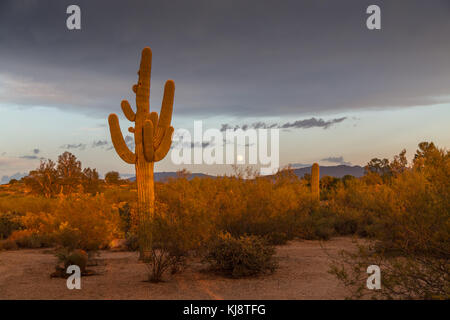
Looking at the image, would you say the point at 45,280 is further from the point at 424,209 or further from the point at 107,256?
the point at 424,209

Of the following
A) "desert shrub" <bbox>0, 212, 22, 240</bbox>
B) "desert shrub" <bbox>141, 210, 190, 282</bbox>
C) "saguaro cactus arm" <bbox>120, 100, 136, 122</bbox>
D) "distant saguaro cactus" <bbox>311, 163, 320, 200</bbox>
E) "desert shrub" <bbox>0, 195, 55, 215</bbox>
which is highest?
"saguaro cactus arm" <bbox>120, 100, 136, 122</bbox>

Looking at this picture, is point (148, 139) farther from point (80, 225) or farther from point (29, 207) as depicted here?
point (29, 207)

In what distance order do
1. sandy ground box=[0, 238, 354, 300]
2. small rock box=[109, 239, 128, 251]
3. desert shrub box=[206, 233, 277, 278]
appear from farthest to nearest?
small rock box=[109, 239, 128, 251] < desert shrub box=[206, 233, 277, 278] < sandy ground box=[0, 238, 354, 300]

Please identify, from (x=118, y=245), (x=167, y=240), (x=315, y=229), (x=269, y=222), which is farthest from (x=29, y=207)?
(x=167, y=240)

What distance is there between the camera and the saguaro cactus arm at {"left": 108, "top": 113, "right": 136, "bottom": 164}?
1416 centimetres

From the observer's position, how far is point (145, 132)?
13539mm

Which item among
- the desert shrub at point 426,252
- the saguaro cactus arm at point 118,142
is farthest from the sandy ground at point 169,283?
the saguaro cactus arm at point 118,142

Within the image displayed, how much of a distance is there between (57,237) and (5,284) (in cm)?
448

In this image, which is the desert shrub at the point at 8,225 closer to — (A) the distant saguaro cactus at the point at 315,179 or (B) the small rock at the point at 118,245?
(B) the small rock at the point at 118,245

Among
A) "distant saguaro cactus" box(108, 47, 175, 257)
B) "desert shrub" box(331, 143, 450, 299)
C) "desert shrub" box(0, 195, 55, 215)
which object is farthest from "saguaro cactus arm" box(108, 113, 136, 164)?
"desert shrub" box(0, 195, 55, 215)

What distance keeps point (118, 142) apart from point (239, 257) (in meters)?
6.48

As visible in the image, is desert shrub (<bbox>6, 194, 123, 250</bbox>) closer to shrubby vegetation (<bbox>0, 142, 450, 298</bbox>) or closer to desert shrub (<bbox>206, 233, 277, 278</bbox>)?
shrubby vegetation (<bbox>0, 142, 450, 298</bbox>)
